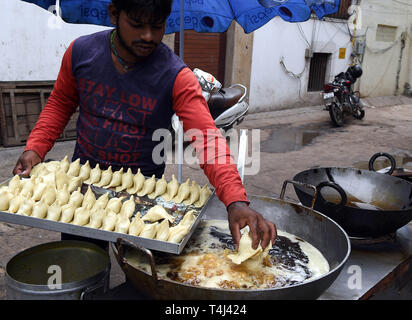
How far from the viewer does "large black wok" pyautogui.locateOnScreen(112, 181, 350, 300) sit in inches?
44.3

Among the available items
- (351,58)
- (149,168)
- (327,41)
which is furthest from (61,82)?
(351,58)

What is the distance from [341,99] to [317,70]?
2.95 m

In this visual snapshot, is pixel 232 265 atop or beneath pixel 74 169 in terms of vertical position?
beneath

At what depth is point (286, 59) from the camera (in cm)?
1000

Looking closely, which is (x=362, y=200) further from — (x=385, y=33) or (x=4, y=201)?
(x=385, y=33)

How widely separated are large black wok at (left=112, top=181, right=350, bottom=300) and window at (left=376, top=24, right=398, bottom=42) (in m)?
12.8

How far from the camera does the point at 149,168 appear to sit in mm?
1991

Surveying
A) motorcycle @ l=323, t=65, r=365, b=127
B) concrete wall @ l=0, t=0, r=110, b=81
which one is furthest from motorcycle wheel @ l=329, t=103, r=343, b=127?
concrete wall @ l=0, t=0, r=110, b=81

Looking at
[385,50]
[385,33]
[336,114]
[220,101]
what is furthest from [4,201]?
[385,33]

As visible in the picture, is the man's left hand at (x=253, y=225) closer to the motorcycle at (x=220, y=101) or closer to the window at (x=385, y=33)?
the motorcycle at (x=220, y=101)

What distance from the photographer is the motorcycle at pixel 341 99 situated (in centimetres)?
848
